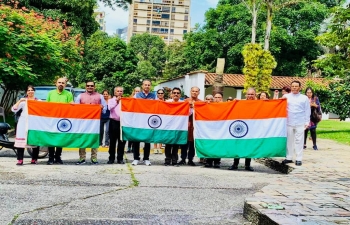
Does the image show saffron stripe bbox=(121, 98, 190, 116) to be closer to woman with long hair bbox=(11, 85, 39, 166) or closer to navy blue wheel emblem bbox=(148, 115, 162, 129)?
navy blue wheel emblem bbox=(148, 115, 162, 129)

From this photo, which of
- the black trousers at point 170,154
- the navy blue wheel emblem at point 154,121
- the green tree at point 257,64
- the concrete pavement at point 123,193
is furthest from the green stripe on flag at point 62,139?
the green tree at point 257,64

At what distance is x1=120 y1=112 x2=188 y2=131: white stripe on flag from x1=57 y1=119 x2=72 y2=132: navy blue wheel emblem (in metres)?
1.34

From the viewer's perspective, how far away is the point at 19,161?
388 inches

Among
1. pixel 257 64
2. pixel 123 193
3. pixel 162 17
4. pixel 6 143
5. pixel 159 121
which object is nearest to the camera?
pixel 123 193

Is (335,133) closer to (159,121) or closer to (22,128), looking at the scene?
(159,121)

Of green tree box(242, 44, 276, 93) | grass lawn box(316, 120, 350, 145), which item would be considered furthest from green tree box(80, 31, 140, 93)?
grass lawn box(316, 120, 350, 145)

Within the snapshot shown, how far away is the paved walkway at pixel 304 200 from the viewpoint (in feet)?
17.3

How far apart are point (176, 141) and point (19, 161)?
11.6 feet

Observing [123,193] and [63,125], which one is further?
[63,125]

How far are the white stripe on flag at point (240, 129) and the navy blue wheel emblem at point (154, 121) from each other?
89 centimetres

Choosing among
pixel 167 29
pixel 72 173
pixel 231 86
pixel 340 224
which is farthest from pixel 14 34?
pixel 167 29

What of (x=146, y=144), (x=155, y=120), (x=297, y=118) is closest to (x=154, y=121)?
(x=155, y=120)

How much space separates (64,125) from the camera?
10.6 m

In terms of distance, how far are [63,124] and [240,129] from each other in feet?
13.3
